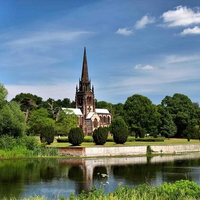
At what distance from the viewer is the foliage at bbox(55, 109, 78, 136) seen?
8081cm

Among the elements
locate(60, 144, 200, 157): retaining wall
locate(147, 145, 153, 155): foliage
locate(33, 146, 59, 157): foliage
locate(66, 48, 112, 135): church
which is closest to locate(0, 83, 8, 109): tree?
locate(33, 146, 59, 157): foliage

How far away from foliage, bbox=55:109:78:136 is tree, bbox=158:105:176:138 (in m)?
20.0

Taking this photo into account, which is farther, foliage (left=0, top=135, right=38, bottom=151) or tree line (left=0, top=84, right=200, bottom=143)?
tree line (left=0, top=84, right=200, bottom=143)

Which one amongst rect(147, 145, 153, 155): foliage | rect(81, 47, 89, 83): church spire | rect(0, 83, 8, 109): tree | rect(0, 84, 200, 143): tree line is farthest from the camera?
rect(81, 47, 89, 83): church spire

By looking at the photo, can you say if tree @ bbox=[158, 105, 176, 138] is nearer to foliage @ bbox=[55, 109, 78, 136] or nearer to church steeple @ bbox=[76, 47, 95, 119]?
foliage @ bbox=[55, 109, 78, 136]

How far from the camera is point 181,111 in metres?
95.9

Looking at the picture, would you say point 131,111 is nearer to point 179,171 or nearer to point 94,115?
point 94,115

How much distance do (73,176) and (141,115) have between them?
57372 mm

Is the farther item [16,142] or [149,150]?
[149,150]

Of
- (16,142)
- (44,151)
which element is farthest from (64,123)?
(16,142)

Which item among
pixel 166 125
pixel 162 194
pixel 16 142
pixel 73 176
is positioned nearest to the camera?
pixel 162 194

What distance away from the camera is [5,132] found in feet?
143

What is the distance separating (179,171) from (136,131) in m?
52.9

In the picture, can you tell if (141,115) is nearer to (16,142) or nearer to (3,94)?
(3,94)
